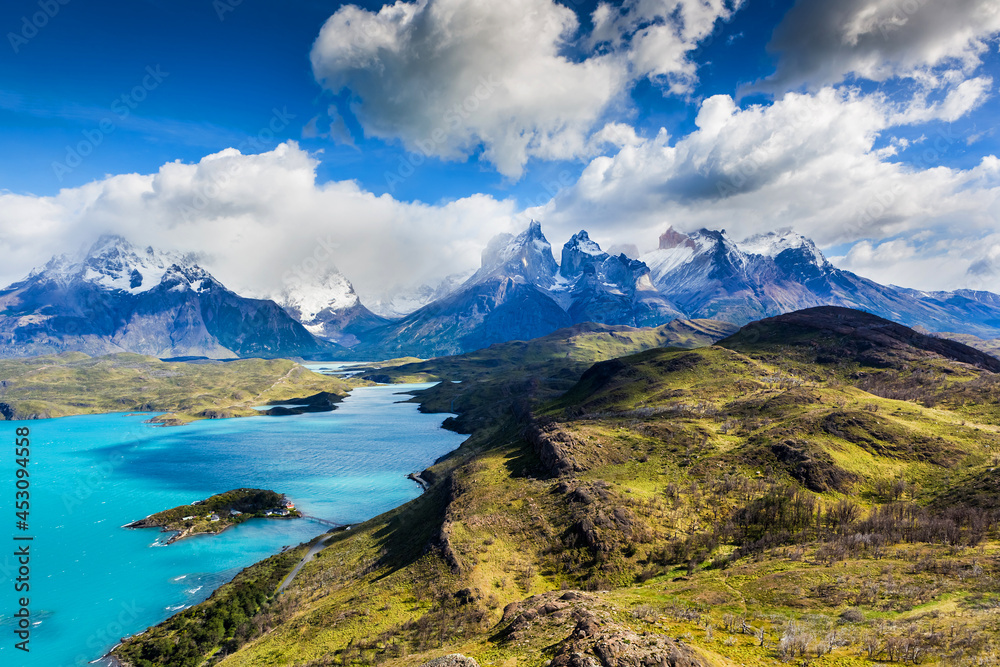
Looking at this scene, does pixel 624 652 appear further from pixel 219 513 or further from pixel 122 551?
pixel 219 513

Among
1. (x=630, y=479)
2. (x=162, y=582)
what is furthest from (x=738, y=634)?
(x=162, y=582)

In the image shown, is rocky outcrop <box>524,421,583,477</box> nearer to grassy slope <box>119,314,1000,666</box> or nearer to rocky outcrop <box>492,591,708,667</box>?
grassy slope <box>119,314,1000,666</box>

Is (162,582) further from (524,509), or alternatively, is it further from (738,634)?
(738,634)

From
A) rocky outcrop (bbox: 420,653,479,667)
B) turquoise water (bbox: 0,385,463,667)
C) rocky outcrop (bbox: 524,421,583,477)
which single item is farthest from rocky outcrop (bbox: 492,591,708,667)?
turquoise water (bbox: 0,385,463,667)

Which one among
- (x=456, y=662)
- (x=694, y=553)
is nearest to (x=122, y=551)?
(x=456, y=662)

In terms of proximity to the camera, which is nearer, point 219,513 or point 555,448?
point 555,448

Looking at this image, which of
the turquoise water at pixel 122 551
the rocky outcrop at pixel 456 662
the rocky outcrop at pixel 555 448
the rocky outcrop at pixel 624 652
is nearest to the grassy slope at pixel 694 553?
the rocky outcrop at pixel 624 652

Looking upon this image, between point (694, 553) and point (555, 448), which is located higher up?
point (555, 448)
